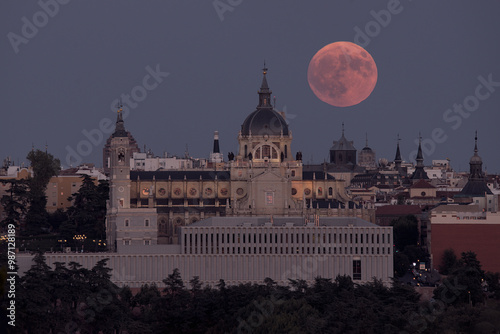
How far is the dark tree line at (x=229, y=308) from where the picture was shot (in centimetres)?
14412

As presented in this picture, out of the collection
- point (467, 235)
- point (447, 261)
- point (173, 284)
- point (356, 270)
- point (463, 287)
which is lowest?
point (463, 287)

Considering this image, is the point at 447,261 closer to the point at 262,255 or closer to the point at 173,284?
the point at 262,255

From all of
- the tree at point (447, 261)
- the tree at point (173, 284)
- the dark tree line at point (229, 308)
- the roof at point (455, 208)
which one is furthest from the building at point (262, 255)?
the roof at point (455, 208)

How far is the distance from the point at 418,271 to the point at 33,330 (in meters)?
55.5

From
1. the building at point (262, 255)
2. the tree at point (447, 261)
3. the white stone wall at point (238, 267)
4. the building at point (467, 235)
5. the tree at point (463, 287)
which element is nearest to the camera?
the tree at point (463, 287)

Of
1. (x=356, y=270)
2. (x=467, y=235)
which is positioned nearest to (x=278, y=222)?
(x=356, y=270)

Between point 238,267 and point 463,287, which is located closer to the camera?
point 463,287

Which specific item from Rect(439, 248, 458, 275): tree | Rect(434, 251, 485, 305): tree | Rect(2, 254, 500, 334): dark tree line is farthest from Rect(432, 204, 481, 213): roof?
Rect(2, 254, 500, 334): dark tree line

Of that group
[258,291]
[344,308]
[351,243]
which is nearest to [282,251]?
[351,243]

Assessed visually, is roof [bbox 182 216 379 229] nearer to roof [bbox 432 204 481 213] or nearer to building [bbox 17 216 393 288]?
building [bbox 17 216 393 288]

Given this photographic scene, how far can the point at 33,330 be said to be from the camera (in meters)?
153

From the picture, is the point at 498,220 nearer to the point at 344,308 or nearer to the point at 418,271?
the point at 418,271

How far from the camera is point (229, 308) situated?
524 ft

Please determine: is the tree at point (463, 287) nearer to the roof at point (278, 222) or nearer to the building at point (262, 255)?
the building at point (262, 255)
